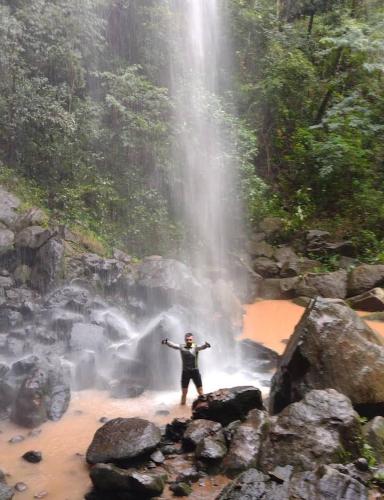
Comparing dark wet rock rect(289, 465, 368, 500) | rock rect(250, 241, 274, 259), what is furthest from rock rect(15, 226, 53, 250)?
dark wet rock rect(289, 465, 368, 500)

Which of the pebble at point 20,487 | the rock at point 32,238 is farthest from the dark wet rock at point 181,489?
the rock at point 32,238

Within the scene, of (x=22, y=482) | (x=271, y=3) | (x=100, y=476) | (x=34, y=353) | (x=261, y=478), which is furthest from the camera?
(x=271, y=3)

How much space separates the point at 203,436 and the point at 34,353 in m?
5.85

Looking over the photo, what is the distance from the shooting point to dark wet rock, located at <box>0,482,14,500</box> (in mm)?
6414

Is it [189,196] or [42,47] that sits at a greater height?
[42,47]

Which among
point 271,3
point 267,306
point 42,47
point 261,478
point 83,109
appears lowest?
point 267,306

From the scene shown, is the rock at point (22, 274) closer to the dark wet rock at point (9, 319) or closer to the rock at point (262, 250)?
the dark wet rock at point (9, 319)

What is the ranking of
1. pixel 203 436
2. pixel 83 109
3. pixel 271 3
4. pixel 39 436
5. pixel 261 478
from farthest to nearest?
pixel 271 3 → pixel 83 109 → pixel 39 436 → pixel 203 436 → pixel 261 478

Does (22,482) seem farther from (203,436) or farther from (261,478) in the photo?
(261,478)

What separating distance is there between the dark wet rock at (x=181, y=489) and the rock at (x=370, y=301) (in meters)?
10.6

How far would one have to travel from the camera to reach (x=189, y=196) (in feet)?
67.2

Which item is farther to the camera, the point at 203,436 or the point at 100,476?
the point at 203,436

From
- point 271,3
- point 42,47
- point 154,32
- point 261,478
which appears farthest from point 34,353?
A: point 271,3

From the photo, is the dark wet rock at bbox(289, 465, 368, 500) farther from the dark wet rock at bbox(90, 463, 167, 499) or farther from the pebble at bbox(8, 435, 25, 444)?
the pebble at bbox(8, 435, 25, 444)
